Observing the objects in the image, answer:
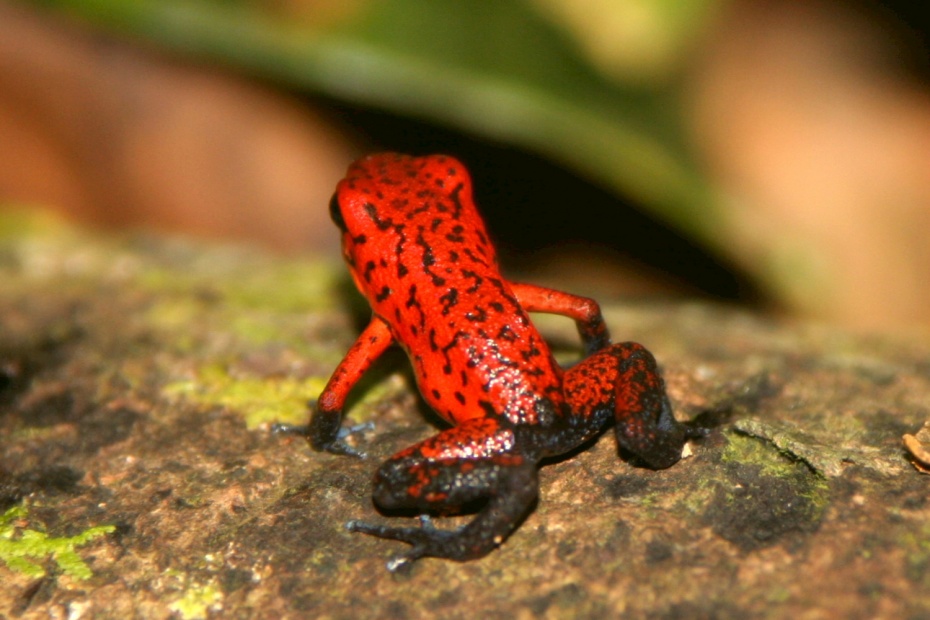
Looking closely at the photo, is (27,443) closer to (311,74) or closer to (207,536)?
(207,536)

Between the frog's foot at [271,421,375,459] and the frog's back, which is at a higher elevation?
the frog's back

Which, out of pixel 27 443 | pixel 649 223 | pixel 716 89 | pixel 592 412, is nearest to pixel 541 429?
pixel 592 412

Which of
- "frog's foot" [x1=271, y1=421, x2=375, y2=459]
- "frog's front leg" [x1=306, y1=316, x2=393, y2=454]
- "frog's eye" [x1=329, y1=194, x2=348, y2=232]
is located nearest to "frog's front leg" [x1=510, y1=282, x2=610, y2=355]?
"frog's front leg" [x1=306, y1=316, x2=393, y2=454]

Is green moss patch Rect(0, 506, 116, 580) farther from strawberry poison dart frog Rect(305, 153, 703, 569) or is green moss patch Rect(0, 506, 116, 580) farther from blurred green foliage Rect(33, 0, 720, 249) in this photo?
blurred green foliage Rect(33, 0, 720, 249)

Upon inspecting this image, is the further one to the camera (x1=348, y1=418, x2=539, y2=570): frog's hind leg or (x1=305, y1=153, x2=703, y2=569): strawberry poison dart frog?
(x1=305, y1=153, x2=703, y2=569): strawberry poison dart frog

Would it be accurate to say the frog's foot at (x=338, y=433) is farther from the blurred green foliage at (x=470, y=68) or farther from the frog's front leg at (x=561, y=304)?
the blurred green foliage at (x=470, y=68)

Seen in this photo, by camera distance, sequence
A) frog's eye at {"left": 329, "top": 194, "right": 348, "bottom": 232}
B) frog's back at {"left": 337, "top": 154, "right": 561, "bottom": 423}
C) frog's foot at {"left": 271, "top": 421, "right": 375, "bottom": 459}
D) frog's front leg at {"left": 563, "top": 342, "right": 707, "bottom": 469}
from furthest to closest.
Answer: frog's eye at {"left": 329, "top": 194, "right": 348, "bottom": 232} → frog's foot at {"left": 271, "top": 421, "right": 375, "bottom": 459} → frog's back at {"left": 337, "top": 154, "right": 561, "bottom": 423} → frog's front leg at {"left": 563, "top": 342, "right": 707, "bottom": 469}
